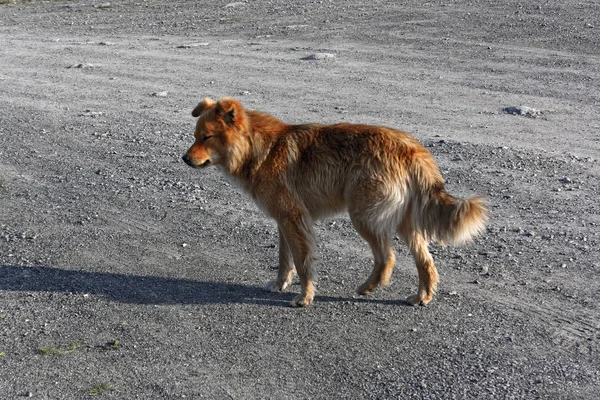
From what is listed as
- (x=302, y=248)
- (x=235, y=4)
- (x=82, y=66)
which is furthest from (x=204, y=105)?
(x=235, y=4)

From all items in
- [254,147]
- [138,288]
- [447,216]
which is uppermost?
[254,147]

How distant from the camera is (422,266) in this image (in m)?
6.88

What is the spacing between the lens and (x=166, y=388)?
18.9ft

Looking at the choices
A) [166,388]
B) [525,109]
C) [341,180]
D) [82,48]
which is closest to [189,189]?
[341,180]

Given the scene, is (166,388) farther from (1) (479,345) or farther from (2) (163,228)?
(2) (163,228)

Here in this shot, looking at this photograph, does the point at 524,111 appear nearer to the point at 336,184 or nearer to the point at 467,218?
the point at 336,184

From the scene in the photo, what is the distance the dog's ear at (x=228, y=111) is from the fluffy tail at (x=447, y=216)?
1715mm

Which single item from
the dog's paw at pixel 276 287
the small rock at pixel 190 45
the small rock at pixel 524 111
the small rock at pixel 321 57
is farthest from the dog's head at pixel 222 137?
the small rock at pixel 190 45

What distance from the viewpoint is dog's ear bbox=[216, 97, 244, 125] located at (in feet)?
23.5

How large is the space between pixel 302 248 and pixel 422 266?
99cm

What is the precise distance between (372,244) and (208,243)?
6.86 ft

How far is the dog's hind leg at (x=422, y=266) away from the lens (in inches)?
270

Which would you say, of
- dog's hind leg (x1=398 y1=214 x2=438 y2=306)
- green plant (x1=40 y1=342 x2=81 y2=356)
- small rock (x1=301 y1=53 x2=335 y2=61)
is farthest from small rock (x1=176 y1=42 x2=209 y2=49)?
green plant (x1=40 y1=342 x2=81 y2=356)

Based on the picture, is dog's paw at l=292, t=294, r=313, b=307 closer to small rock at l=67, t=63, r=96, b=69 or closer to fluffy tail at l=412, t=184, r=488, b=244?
fluffy tail at l=412, t=184, r=488, b=244
